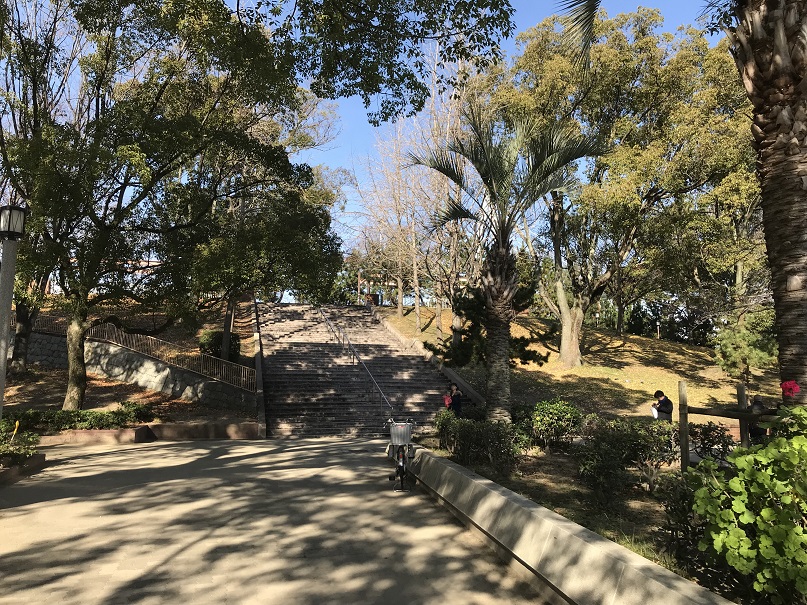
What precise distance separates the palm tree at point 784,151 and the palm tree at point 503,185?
21.0 ft

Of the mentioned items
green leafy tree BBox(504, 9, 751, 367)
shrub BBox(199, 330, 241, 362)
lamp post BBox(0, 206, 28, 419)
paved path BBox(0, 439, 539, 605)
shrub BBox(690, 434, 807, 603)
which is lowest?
paved path BBox(0, 439, 539, 605)

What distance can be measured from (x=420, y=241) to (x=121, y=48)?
14620 millimetres

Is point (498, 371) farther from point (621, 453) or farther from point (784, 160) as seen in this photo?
point (784, 160)

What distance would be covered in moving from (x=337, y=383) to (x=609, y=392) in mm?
10313

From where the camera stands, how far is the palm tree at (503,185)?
430 inches

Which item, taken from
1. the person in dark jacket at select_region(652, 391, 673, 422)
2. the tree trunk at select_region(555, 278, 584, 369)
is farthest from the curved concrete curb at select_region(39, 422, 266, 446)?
the tree trunk at select_region(555, 278, 584, 369)

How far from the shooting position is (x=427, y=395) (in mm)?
19328

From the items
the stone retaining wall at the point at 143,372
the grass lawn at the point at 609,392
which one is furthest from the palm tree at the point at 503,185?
the stone retaining wall at the point at 143,372

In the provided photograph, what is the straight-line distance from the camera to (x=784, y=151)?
428 cm

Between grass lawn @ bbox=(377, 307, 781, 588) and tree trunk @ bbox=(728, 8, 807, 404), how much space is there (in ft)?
6.52

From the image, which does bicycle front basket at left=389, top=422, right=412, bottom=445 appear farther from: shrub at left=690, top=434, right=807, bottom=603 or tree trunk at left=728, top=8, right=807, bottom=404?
shrub at left=690, top=434, right=807, bottom=603

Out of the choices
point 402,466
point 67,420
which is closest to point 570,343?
point 402,466

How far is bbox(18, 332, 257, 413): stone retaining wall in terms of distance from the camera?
720 inches

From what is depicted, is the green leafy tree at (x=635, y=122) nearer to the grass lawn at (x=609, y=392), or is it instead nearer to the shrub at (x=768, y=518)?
the grass lawn at (x=609, y=392)
